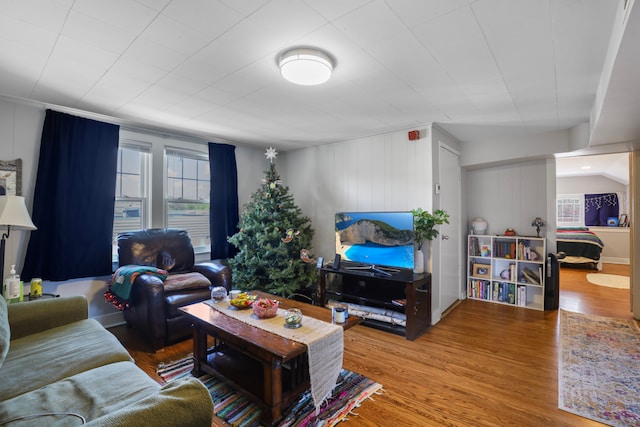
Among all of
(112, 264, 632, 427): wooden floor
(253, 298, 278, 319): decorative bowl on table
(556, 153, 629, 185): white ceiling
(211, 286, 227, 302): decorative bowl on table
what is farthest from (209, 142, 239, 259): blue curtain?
(556, 153, 629, 185): white ceiling

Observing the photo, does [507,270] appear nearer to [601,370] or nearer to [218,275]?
[601,370]

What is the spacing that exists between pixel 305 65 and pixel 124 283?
97.9 inches

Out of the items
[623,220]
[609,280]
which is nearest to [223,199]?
[609,280]

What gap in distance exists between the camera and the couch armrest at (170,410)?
79 centimetres

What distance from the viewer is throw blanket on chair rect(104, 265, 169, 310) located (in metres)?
2.72

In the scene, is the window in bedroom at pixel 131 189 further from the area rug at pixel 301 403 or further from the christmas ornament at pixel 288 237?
the area rug at pixel 301 403

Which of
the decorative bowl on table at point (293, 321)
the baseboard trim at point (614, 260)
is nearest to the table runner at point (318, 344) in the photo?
the decorative bowl on table at point (293, 321)

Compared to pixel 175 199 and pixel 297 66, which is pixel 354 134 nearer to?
pixel 297 66

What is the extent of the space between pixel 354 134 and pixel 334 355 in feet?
9.12

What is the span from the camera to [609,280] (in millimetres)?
5375

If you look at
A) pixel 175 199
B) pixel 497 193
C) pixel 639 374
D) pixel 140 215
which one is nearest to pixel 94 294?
pixel 140 215

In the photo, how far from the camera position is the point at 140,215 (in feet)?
11.9

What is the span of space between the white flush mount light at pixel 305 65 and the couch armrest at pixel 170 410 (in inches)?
70.4

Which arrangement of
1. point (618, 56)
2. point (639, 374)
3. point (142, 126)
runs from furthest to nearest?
point (142, 126)
point (639, 374)
point (618, 56)
